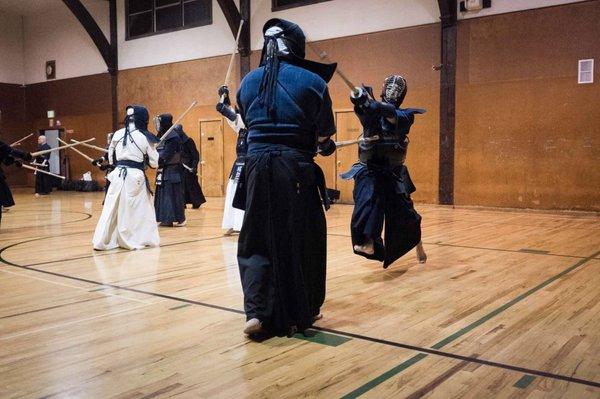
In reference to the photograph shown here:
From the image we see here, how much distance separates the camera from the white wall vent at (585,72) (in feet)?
29.1

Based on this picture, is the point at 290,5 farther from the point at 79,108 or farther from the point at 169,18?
the point at 79,108

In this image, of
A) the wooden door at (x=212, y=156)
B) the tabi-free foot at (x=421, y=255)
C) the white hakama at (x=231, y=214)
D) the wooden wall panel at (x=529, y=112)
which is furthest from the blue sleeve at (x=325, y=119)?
the wooden door at (x=212, y=156)

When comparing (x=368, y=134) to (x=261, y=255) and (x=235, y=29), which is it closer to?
(x=261, y=255)

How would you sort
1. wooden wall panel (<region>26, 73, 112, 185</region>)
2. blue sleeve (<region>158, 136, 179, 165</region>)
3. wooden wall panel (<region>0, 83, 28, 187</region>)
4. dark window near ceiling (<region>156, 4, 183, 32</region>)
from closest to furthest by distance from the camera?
blue sleeve (<region>158, 136, 179, 165</region>)
dark window near ceiling (<region>156, 4, 183, 32</region>)
wooden wall panel (<region>26, 73, 112, 185</region>)
wooden wall panel (<region>0, 83, 28, 187</region>)

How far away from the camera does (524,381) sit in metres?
2.26

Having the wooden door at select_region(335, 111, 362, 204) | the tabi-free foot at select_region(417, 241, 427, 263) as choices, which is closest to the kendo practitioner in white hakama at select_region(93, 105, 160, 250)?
the tabi-free foot at select_region(417, 241, 427, 263)

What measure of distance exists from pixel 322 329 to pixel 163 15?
13167mm

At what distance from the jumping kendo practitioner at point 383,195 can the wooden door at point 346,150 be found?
6.95 m

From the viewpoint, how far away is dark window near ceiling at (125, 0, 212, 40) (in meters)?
13.7

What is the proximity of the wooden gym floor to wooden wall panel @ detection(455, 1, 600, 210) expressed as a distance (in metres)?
3.99

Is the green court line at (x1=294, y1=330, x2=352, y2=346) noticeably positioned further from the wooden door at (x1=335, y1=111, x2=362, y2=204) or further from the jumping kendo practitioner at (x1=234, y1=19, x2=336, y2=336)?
the wooden door at (x1=335, y1=111, x2=362, y2=204)

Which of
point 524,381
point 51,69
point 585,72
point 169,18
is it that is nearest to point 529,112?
point 585,72

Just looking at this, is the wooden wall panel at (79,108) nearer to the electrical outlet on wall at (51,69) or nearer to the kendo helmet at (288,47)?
the electrical outlet on wall at (51,69)

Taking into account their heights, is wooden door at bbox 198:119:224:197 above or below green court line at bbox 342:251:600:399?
above
